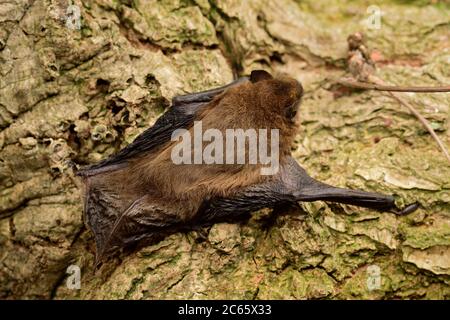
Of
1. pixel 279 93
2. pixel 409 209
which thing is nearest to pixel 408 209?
pixel 409 209

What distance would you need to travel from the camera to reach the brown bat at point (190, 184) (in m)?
3.43

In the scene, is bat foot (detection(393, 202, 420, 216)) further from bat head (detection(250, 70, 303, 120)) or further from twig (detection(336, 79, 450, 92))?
bat head (detection(250, 70, 303, 120))

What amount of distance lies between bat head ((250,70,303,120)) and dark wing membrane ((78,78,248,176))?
0.51m

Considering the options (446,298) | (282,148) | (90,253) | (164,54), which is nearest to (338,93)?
(282,148)

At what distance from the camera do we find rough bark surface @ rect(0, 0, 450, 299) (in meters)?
3.43

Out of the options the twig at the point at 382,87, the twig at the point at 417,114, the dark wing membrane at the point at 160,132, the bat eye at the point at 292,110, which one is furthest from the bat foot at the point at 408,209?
the dark wing membrane at the point at 160,132

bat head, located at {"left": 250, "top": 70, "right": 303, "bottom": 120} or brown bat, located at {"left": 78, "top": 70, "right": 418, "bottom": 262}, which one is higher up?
bat head, located at {"left": 250, "top": 70, "right": 303, "bottom": 120}

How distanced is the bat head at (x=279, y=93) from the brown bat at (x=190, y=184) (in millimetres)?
18

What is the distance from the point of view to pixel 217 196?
349 cm

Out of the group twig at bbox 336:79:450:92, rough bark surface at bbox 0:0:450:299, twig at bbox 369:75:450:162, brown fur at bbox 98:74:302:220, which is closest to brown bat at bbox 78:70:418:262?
brown fur at bbox 98:74:302:220

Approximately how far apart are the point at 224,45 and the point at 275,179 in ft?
4.75

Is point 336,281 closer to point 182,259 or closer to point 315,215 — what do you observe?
point 315,215

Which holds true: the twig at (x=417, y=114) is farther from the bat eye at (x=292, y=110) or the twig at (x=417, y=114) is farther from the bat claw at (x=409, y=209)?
the bat eye at (x=292, y=110)

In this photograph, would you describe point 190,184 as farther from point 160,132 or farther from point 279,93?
point 279,93
